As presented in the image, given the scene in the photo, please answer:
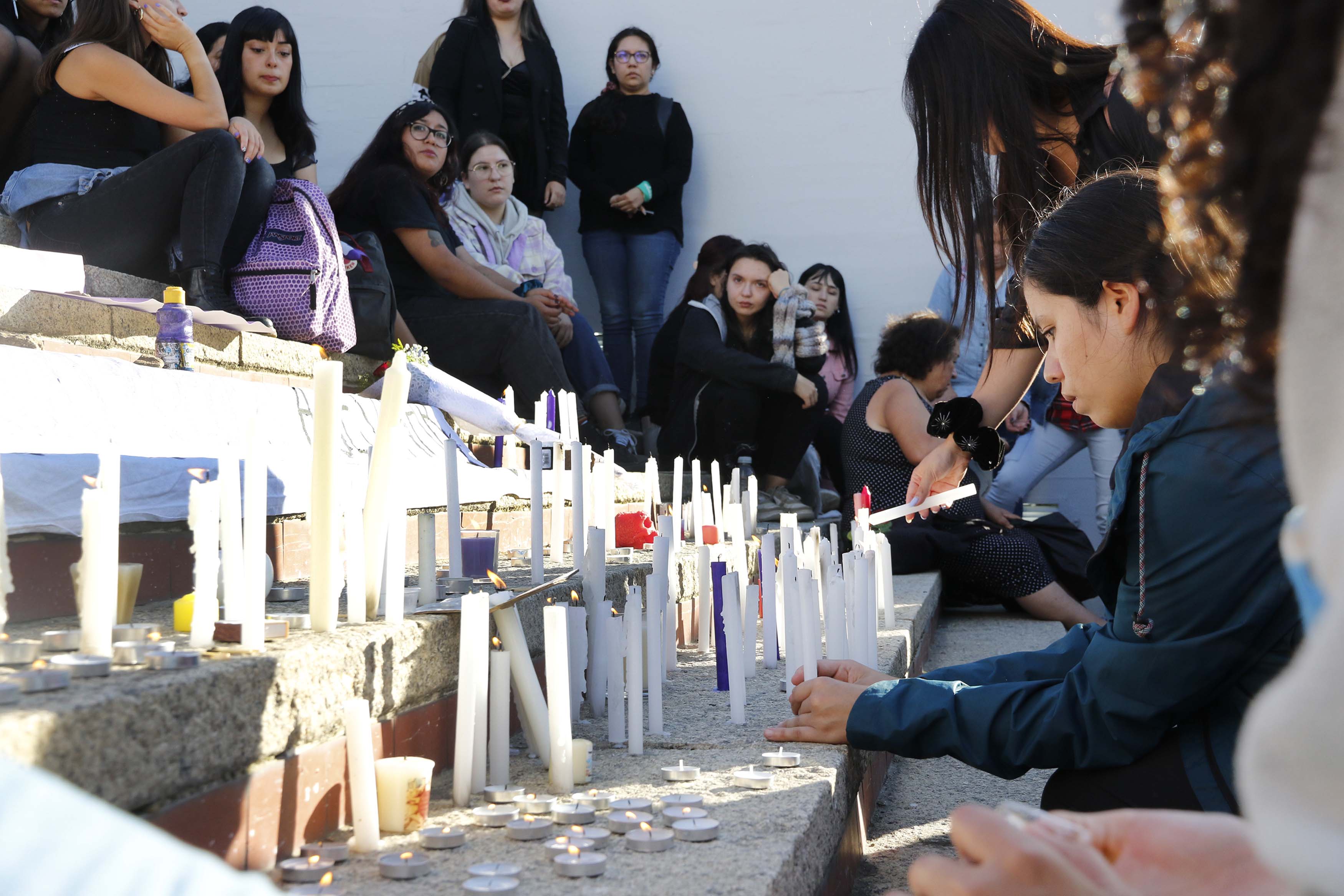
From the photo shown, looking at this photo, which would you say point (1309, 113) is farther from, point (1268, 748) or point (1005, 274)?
point (1005, 274)

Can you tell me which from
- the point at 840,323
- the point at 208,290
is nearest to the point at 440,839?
the point at 208,290

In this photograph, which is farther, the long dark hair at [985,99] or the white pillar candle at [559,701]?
the long dark hair at [985,99]

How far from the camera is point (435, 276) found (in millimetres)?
5797

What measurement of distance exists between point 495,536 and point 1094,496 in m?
Answer: 6.93

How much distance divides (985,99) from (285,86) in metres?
3.41

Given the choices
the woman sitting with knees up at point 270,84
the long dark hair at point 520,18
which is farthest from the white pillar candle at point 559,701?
the long dark hair at point 520,18

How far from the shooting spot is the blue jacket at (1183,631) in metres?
1.66

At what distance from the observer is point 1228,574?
1649mm

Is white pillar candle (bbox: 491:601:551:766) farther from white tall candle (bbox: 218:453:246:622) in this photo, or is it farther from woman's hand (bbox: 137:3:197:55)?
woman's hand (bbox: 137:3:197:55)

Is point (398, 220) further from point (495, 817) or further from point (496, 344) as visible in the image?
point (495, 817)

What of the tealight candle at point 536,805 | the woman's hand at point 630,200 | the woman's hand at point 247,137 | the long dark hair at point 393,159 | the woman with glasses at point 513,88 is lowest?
the tealight candle at point 536,805

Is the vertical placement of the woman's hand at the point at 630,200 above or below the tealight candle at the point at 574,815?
above

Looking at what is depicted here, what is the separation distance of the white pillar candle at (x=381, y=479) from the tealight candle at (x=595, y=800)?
443 mm

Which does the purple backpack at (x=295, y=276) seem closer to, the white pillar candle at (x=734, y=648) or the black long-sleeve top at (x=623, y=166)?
the white pillar candle at (x=734, y=648)
